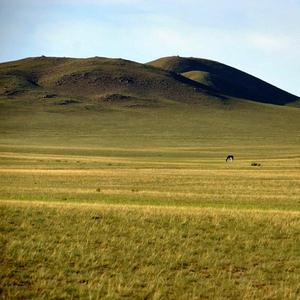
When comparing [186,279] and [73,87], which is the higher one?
[73,87]

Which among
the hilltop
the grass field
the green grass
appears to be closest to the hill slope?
the hilltop

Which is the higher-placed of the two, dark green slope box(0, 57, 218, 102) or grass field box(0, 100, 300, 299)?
dark green slope box(0, 57, 218, 102)

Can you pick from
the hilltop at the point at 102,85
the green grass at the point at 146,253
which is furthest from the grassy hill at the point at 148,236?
the hilltop at the point at 102,85

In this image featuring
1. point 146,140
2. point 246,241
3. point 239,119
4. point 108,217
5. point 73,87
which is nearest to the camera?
point 246,241

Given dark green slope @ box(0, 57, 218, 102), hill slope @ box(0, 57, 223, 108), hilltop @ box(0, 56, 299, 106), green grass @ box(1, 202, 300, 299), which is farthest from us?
dark green slope @ box(0, 57, 218, 102)

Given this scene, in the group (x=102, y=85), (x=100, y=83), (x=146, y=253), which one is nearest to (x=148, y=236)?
(x=146, y=253)

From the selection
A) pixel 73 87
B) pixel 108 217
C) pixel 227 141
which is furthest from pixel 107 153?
pixel 73 87

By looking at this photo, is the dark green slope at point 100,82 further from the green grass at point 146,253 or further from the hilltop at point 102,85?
the green grass at point 146,253

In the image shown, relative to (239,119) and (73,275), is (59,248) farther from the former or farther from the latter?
(239,119)

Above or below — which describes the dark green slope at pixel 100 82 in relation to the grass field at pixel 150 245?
above

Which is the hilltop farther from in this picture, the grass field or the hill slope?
the grass field

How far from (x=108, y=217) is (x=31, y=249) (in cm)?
328

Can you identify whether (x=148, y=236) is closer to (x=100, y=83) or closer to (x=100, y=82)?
(x=100, y=83)

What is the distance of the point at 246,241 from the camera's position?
1572 cm
